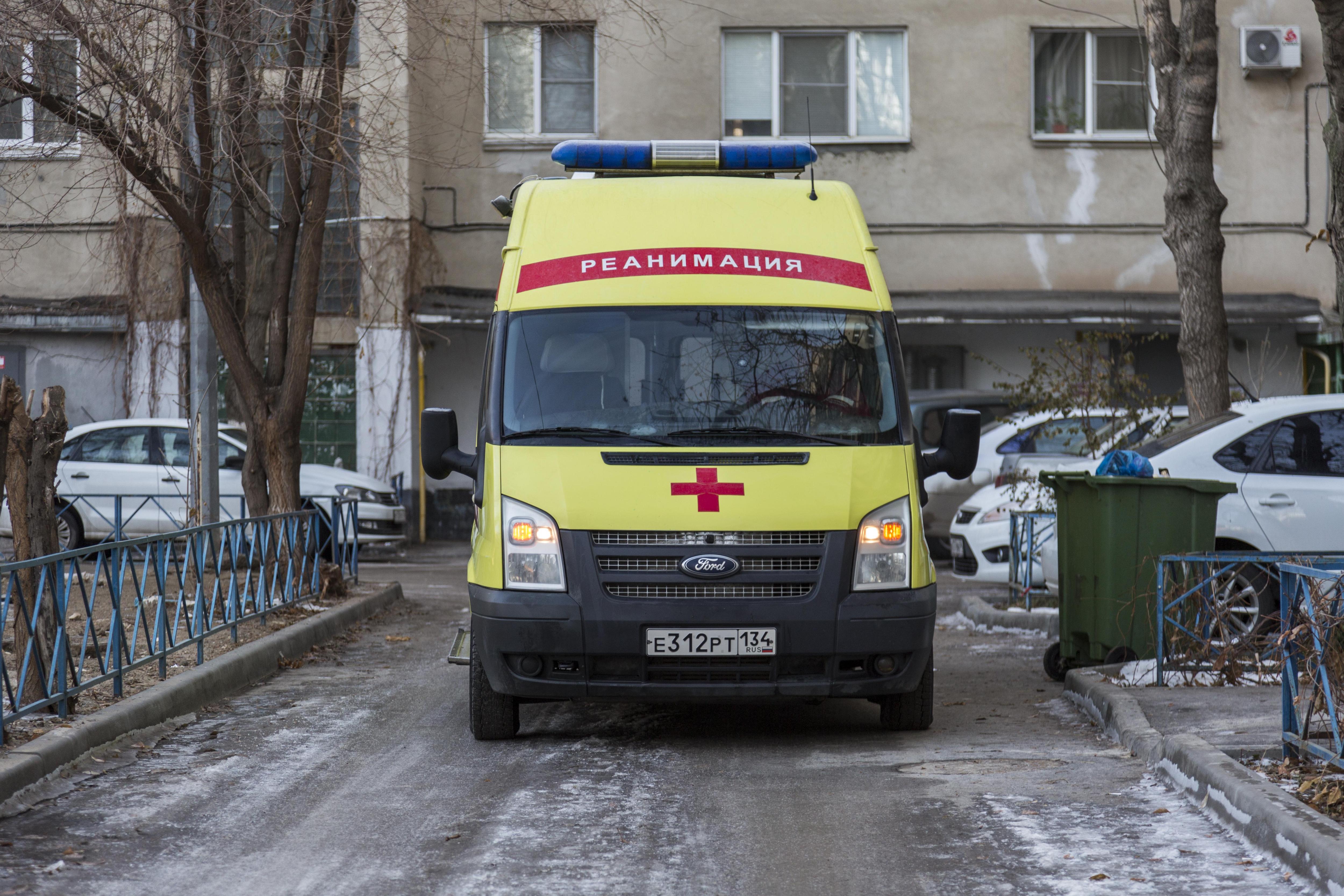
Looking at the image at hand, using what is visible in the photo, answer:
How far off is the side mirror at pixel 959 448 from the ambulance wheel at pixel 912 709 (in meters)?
0.91

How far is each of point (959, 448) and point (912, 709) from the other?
4.25ft

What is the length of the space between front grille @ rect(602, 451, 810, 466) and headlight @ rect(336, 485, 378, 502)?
1062 centimetres

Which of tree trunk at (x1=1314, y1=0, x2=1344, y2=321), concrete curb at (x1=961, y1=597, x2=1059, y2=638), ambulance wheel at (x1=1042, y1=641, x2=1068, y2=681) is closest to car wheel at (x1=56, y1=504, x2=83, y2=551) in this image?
concrete curb at (x1=961, y1=597, x2=1059, y2=638)

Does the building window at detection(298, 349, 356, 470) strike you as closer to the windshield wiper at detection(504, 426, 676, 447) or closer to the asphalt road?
the asphalt road

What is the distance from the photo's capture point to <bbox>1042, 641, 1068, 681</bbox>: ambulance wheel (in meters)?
8.96

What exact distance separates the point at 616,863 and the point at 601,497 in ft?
6.63

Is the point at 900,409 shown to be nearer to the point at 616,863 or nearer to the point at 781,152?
the point at 781,152

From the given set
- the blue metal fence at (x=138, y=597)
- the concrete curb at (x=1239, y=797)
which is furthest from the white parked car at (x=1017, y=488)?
the blue metal fence at (x=138, y=597)

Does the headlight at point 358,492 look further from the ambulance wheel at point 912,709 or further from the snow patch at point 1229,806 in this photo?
the snow patch at point 1229,806

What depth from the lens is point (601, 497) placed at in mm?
6625

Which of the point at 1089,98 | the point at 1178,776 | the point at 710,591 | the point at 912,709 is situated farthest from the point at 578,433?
the point at 1089,98

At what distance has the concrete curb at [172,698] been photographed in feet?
19.6

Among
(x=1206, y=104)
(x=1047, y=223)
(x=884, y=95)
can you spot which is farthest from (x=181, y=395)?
(x=1206, y=104)

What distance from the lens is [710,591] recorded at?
261 inches
